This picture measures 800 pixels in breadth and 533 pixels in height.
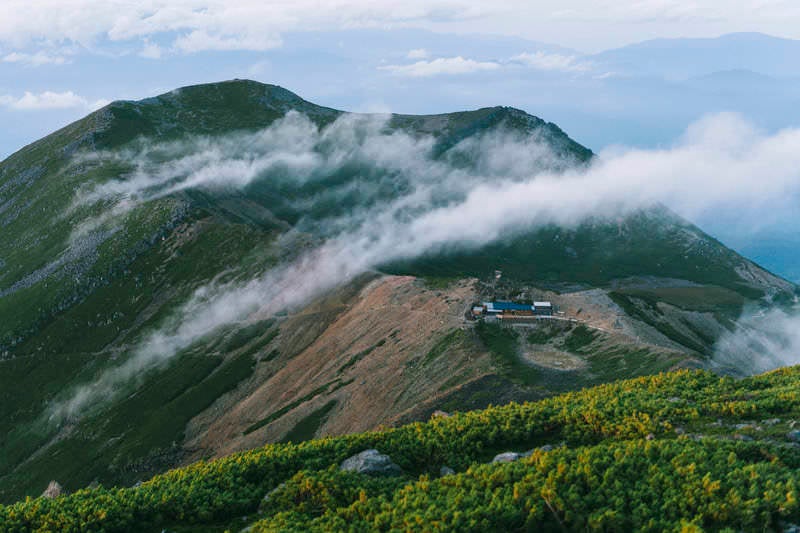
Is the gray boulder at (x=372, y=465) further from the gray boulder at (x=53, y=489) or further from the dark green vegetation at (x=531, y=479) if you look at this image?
the gray boulder at (x=53, y=489)

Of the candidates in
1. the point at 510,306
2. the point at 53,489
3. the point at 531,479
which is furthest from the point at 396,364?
the point at 53,489

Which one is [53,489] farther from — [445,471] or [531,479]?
[531,479]

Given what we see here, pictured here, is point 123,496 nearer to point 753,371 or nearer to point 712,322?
point 753,371

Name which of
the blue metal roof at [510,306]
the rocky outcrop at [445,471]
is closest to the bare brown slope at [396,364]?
the blue metal roof at [510,306]

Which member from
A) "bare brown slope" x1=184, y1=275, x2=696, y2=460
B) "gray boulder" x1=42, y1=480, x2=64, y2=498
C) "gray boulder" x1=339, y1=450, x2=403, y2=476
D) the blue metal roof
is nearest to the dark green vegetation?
"gray boulder" x1=339, y1=450, x2=403, y2=476

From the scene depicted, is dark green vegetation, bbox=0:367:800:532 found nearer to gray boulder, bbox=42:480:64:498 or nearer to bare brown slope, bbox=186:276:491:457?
bare brown slope, bbox=186:276:491:457
